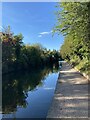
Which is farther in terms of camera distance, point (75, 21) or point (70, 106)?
point (75, 21)

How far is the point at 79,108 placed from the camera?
1097 centimetres

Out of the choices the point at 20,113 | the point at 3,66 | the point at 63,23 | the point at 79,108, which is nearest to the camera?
the point at 79,108

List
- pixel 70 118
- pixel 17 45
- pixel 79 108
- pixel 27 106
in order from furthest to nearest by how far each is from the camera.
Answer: pixel 17 45 < pixel 27 106 < pixel 79 108 < pixel 70 118

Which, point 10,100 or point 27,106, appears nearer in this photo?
point 27,106

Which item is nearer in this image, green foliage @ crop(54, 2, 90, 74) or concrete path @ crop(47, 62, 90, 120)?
concrete path @ crop(47, 62, 90, 120)

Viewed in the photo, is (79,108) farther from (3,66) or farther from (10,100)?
(3,66)

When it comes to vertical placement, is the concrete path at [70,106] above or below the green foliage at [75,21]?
below

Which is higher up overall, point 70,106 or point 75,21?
point 75,21

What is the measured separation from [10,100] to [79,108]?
18.9 ft

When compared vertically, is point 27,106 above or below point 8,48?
below

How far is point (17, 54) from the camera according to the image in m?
48.6

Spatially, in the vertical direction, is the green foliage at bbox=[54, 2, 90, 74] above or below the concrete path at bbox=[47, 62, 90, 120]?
above

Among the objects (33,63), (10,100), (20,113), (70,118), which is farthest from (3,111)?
(33,63)

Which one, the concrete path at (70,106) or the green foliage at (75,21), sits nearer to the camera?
the concrete path at (70,106)
